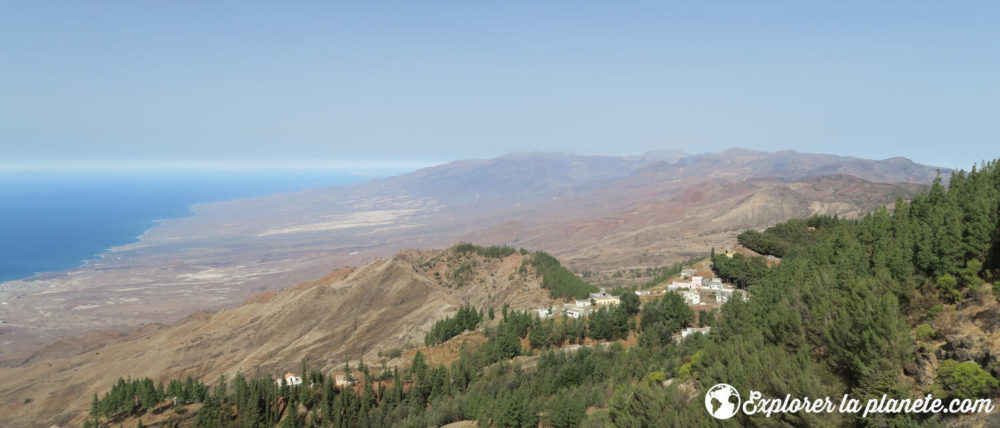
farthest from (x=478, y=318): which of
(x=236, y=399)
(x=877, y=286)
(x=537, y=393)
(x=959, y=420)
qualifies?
(x=959, y=420)

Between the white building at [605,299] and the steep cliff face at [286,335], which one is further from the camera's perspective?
the white building at [605,299]

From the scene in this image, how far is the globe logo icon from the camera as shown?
878 inches

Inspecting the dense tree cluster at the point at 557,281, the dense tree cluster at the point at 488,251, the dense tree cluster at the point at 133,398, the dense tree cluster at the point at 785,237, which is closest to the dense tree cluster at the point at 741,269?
the dense tree cluster at the point at 785,237

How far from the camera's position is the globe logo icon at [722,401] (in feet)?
73.2

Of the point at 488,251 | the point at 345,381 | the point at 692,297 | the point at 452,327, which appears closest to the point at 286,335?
the point at 345,381

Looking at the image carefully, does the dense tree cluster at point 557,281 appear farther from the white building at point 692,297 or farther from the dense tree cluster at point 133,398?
Answer: the dense tree cluster at point 133,398

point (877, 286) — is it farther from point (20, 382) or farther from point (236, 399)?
point (20, 382)

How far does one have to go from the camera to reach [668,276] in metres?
91.9

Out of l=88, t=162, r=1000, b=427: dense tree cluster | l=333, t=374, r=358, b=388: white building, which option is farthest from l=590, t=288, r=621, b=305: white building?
l=333, t=374, r=358, b=388: white building

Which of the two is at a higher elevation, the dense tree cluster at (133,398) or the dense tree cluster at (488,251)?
the dense tree cluster at (488,251)

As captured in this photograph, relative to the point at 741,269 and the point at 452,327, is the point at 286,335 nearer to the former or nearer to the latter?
the point at 452,327

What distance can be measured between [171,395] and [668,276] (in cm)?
7921

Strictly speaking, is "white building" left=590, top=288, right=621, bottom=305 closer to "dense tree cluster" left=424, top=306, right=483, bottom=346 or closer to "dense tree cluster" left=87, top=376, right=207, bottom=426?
"dense tree cluster" left=424, top=306, right=483, bottom=346

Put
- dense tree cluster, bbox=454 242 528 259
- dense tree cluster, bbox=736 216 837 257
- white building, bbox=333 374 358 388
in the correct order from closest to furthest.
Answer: white building, bbox=333 374 358 388 → dense tree cluster, bbox=736 216 837 257 → dense tree cluster, bbox=454 242 528 259
